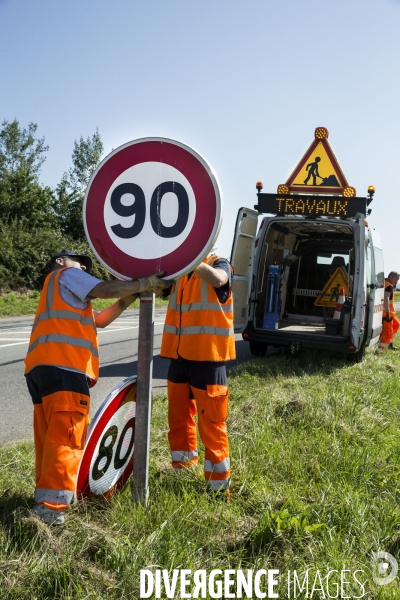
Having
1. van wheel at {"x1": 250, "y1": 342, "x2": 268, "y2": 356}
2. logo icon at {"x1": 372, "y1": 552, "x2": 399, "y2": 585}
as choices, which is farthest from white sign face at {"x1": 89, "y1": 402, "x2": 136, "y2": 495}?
van wheel at {"x1": 250, "y1": 342, "x2": 268, "y2": 356}

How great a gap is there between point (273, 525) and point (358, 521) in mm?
523

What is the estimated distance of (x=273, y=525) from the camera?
322cm

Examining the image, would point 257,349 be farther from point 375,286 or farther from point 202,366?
point 202,366

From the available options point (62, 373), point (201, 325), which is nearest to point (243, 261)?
point (201, 325)

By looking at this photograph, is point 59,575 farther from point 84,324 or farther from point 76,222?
point 76,222

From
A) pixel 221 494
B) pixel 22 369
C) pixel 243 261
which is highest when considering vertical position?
pixel 243 261

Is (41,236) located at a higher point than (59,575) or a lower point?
higher

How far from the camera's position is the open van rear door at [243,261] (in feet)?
29.8

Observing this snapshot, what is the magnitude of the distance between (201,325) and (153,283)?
1094mm

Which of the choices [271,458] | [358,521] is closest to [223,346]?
[271,458]

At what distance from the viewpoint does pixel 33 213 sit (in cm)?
3734

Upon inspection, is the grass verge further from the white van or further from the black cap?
the white van

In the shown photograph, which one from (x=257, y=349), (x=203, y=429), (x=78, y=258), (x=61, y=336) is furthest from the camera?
(x=257, y=349)

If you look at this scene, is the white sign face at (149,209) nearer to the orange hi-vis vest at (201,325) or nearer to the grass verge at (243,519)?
the orange hi-vis vest at (201,325)
